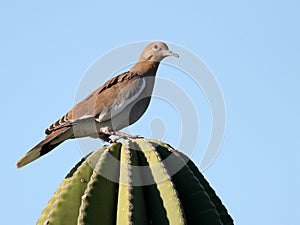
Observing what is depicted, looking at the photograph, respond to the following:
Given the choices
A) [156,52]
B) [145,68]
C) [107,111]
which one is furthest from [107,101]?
[156,52]

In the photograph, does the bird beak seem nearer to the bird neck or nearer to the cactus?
the bird neck

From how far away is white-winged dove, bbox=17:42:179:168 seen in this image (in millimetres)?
8430

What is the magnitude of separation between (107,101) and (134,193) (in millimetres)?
4730

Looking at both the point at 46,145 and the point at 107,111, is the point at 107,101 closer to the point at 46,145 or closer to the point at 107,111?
the point at 107,111

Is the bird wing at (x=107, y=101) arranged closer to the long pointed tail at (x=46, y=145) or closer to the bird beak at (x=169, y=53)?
the long pointed tail at (x=46, y=145)

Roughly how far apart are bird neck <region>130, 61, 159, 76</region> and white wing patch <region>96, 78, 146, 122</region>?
48 cm

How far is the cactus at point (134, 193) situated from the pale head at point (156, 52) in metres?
5.58

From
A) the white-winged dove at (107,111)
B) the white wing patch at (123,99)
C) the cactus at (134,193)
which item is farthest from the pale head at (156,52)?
the cactus at (134,193)

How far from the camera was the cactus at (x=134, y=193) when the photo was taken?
4.23 m

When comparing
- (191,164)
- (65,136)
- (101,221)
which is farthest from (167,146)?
(65,136)

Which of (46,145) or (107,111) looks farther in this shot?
(107,111)

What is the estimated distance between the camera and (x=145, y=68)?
9898 millimetres

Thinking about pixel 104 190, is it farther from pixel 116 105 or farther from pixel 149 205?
pixel 116 105

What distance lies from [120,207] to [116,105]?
476cm
